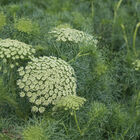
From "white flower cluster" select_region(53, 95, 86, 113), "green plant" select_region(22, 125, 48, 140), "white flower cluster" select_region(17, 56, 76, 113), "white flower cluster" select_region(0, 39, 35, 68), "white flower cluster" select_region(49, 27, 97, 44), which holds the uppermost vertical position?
"white flower cluster" select_region(49, 27, 97, 44)

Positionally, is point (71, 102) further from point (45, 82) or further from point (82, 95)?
point (82, 95)

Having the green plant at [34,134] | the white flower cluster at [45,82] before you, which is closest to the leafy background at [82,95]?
the green plant at [34,134]

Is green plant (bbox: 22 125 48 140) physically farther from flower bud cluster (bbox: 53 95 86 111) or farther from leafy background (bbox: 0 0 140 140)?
flower bud cluster (bbox: 53 95 86 111)

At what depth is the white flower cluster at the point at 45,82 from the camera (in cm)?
179

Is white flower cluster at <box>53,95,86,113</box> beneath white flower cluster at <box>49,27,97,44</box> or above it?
beneath

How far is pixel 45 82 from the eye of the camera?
1795 mm

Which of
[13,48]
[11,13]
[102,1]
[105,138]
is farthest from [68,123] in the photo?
[102,1]

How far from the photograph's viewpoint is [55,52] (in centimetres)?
226

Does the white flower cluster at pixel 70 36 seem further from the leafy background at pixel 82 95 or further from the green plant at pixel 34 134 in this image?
the green plant at pixel 34 134

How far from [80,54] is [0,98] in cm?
76

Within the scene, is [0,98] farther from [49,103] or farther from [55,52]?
[55,52]

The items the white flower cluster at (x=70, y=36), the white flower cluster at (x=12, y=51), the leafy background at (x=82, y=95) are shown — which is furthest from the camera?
the white flower cluster at (x=70, y=36)

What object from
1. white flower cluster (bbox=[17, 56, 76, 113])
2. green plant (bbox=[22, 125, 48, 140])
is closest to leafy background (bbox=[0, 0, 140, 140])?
green plant (bbox=[22, 125, 48, 140])

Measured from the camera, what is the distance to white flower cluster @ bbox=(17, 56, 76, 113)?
1794mm
